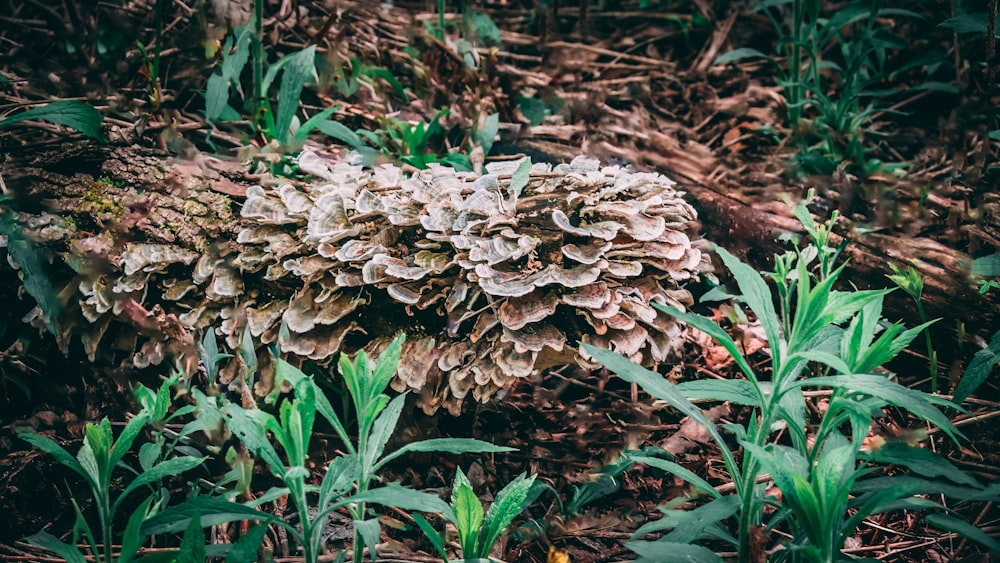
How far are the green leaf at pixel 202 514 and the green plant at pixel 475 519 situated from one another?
320mm

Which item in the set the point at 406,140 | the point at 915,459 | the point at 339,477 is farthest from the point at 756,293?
the point at 406,140

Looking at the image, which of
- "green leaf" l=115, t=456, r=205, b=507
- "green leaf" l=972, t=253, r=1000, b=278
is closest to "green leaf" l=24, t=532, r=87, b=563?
"green leaf" l=115, t=456, r=205, b=507

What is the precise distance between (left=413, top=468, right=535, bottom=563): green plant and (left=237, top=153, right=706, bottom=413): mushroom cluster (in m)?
0.34

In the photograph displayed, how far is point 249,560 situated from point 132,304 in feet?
3.24

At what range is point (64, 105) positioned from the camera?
79.0 inches

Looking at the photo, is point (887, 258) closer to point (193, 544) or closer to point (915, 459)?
point (915, 459)

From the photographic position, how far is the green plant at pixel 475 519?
1.25m

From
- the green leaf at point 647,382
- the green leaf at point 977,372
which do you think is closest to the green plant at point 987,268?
the green leaf at point 977,372

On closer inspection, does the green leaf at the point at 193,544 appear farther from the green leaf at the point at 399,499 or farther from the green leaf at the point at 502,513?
the green leaf at the point at 502,513

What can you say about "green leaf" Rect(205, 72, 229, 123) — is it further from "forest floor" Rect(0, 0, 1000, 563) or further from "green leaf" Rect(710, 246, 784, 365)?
"green leaf" Rect(710, 246, 784, 365)

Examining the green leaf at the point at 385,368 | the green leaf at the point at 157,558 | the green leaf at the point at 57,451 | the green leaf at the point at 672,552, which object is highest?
the green leaf at the point at 385,368

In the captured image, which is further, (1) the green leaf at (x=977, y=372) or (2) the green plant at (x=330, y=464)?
(1) the green leaf at (x=977, y=372)

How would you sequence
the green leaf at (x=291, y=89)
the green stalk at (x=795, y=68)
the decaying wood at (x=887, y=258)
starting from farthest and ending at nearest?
the green stalk at (x=795, y=68), the green leaf at (x=291, y=89), the decaying wood at (x=887, y=258)

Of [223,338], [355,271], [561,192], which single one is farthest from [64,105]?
[561,192]
